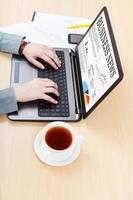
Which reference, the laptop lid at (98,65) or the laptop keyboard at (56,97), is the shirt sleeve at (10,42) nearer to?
the laptop keyboard at (56,97)

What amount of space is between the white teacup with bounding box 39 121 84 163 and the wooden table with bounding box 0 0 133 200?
0.03m

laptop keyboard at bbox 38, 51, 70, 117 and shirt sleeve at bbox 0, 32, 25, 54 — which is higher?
shirt sleeve at bbox 0, 32, 25, 54

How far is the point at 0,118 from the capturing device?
82 centimetres

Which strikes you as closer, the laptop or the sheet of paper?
the laptop

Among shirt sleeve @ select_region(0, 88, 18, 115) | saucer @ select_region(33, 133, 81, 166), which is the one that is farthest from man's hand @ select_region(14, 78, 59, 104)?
saucer @ select_region(33, 133, 81, 166)

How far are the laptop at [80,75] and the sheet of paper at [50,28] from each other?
0.07 m

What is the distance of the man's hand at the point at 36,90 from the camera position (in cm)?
83

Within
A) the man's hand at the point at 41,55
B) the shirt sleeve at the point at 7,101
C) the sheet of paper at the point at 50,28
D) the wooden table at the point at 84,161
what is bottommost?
the wooden table at the point at 84,161

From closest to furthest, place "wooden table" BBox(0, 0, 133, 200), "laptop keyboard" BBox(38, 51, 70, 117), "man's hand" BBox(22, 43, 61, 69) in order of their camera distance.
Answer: "wooden table" BBox(0, 0, 133, 200)
"laptop keyboard" BBox(38, 51, 70, 117)
"man's hand" BBox(22, 43, 61, 69)

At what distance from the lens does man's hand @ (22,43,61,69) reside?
94 cm

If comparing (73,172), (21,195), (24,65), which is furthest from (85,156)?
(24,65)

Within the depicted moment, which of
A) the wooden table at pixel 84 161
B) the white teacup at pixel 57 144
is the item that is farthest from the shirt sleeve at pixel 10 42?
the white teacup at pixel 57 144

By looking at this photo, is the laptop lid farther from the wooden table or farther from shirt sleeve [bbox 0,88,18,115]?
shirt sleeve [bbox 0,88,18,115]

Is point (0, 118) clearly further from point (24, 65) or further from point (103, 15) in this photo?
point (103, 15)
